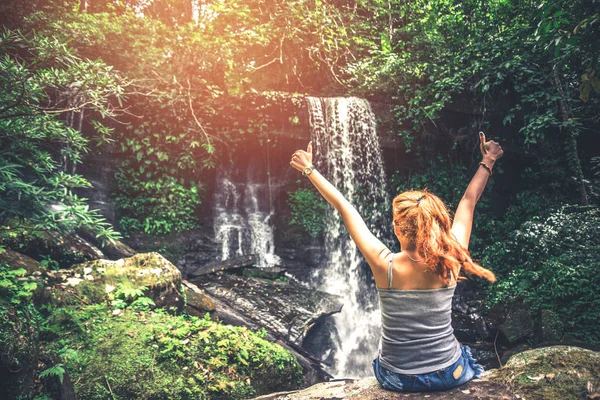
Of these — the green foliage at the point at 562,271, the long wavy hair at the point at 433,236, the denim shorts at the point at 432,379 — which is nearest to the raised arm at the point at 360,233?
the long wavy hair at the point at 433,236

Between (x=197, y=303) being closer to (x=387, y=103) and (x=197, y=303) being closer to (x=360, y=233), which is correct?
(x=360, y=233)

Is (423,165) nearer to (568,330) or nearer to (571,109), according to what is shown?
(571,109)

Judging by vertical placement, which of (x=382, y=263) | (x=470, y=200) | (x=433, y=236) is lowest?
(x=382, y=263)

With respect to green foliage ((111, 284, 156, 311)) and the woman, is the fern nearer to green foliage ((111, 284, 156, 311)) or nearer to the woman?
green foliage ((111, 284, 156, 311))

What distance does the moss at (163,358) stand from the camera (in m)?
3.82

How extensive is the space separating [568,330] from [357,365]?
4.39 meters

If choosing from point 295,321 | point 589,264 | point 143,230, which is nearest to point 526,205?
point 589,264

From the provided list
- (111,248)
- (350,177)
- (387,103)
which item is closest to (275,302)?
(111,248)

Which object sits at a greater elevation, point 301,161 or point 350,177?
point 350,177

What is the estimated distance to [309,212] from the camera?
38.4 ft

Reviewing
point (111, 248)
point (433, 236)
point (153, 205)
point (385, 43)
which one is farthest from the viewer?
point (385, 43)

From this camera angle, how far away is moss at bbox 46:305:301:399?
3.82 m

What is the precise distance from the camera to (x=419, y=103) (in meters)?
10.6

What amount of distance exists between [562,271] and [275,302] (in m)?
5.83
